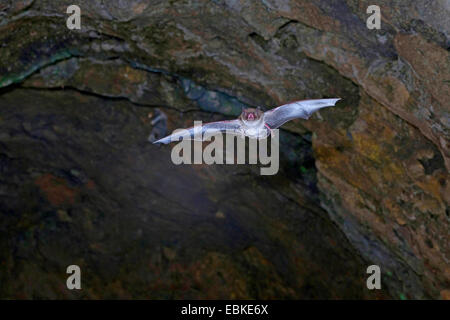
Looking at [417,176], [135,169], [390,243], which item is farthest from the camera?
[135,169]

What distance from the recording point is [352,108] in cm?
529

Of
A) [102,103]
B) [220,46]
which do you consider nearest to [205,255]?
[102,103]

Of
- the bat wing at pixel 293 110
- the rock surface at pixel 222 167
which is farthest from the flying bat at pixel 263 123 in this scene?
the rock surface at pixel 222 167

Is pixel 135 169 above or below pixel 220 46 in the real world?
below

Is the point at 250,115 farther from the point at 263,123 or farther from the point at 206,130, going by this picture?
the point at 206,130

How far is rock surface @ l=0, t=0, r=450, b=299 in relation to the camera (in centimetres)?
460

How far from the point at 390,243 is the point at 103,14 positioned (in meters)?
4.41

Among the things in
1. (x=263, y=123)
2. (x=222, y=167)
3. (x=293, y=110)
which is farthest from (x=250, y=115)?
(x=222, y=167)

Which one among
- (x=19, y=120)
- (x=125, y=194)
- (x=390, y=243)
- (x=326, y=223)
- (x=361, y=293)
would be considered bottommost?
(x=361, y=293)

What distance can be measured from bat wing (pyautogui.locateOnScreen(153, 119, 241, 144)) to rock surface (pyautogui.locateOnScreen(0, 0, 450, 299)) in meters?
1.17

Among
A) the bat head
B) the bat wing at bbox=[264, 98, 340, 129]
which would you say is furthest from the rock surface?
the bat head

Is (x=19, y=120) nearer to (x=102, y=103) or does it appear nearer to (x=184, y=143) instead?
(x=102, y=103)

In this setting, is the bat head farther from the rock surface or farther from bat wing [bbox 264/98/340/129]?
the rock surface

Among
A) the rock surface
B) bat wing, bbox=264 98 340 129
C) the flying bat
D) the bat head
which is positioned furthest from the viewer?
the rock surface
